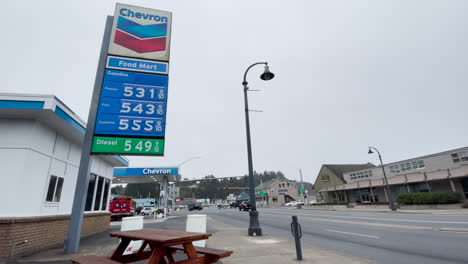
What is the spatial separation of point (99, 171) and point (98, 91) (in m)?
7.65

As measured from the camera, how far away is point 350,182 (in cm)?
4741

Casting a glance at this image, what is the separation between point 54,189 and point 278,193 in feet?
252

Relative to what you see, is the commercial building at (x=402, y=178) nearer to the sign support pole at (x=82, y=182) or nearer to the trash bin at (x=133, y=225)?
the trash bin at (x=133, y=225)

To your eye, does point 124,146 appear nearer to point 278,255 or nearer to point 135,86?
point 135,86

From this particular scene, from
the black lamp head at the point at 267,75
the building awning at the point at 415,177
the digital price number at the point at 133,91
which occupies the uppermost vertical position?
the black lamp head at the point at 267,75

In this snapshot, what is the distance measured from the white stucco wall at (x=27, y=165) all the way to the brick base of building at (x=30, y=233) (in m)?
0.35

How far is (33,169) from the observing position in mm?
7891

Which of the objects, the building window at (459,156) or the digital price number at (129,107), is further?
the building window at (459,156)

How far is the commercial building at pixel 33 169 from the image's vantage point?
7137 millimetres

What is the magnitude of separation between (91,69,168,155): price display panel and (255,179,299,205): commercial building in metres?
76.7

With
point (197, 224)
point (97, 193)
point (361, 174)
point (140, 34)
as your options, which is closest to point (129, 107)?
point (140, 34)

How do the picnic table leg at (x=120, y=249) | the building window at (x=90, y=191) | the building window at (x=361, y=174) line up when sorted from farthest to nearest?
the building window at (x=361, y=174) → the building window at (x=90, y=191) → the picnic table leg at (x=120, y=249)

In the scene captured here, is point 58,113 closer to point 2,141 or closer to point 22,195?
point 2,141

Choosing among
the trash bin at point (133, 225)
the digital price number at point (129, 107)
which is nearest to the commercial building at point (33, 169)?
the digital price number at point (129, 107)
